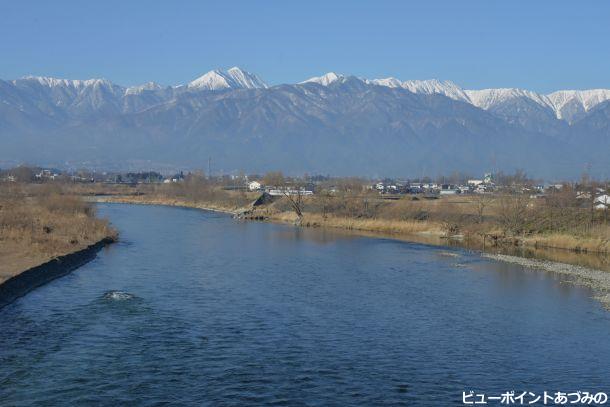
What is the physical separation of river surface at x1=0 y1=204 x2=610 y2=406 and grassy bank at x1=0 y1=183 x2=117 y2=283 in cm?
177

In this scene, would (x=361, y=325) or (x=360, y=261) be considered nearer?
(x=361, y=325)

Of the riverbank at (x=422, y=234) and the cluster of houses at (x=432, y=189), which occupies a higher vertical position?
the cluster of houses at (x=432, y=189)

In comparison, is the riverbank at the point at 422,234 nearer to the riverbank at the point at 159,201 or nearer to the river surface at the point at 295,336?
the riverbank at the point at 159,201

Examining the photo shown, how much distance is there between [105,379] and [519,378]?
8655 mm

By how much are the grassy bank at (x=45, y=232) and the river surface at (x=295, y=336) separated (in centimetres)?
177

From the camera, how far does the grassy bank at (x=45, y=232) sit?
92.7 feet

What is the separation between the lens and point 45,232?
36.7 meters

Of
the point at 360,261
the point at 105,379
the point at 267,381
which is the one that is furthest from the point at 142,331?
the point at 360,261

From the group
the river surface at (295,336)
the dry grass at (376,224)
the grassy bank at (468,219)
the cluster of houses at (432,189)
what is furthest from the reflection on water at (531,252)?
the cluster of houses at (432,189)

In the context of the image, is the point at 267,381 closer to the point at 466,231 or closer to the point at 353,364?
the point at 353,364

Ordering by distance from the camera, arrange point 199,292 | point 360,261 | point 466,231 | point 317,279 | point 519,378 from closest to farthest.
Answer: point 519,378
point 199,292
point 317,279
point 360,261
point 466,231

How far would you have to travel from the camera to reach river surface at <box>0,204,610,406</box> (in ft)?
46.6

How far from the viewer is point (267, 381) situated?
1464cm

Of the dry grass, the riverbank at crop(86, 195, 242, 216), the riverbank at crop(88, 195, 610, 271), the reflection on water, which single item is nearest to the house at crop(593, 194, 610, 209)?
the riverbank at crop(88, 195, 610, 271)
